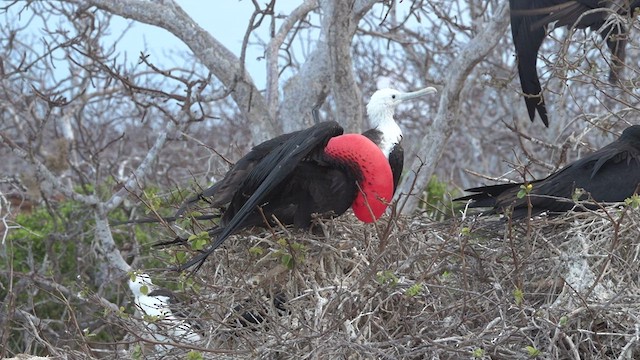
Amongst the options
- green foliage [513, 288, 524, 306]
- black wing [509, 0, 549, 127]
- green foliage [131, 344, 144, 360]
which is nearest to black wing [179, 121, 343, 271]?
green foliage [131, 344, 144, 360]

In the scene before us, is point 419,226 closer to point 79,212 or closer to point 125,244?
point 125,244

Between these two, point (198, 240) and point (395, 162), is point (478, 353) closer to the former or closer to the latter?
point (198, 240)

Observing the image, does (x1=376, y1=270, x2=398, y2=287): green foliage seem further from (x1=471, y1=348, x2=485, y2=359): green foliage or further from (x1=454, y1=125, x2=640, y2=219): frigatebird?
(x1=454, y1=125, x2=640, y2=219): frigatebird

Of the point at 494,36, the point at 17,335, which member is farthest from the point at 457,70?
the point at 17,335

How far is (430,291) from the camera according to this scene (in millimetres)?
3422

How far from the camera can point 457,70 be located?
5707mm

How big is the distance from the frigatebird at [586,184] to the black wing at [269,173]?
0.60m

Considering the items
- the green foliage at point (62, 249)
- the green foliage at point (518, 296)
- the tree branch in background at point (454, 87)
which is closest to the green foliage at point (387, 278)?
the green foliage at point (518, 296)

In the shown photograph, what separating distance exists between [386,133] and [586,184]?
3.10ft

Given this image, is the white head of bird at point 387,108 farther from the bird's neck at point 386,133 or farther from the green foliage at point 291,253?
the green foliage at point 291,253

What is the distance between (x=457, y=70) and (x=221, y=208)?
83.8 inches

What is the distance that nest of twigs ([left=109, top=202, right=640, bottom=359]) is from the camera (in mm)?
3045

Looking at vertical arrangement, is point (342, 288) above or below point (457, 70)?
below

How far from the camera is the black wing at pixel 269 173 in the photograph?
3.57m
